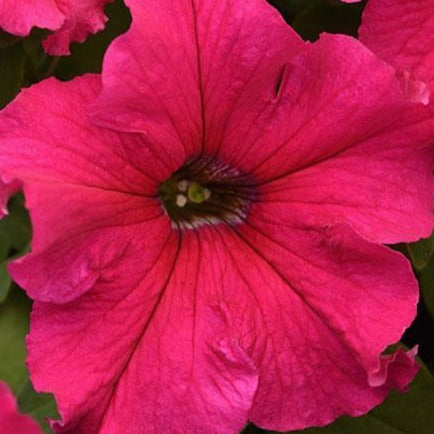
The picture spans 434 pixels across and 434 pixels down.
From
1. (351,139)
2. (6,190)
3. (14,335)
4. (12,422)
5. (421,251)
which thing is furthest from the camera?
(14,335)

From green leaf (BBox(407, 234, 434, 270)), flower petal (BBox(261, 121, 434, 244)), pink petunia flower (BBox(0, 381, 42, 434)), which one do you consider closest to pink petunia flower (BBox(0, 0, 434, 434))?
flower petal (BBox(261, 121, 434, 244))

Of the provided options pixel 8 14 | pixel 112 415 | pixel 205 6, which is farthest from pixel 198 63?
pixel 112 415

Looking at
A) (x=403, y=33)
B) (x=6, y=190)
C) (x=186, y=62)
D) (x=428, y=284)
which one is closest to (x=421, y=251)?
(x=428, y=284)

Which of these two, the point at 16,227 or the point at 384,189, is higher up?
the point at 384,189

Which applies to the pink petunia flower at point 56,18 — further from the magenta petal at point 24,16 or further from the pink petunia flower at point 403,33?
the pink petunia flower at point 403,33

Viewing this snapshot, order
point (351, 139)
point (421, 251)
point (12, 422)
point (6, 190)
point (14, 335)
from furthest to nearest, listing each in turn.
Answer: point (14, 335), point (421, 251), point (351, 139), point (6, 190), point (12, 422)

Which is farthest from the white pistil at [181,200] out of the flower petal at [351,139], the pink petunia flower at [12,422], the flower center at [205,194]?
the pink petunia flower at [12,422]

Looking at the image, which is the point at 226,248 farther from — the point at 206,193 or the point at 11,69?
the point at 11,69

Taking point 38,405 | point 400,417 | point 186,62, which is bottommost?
point 400,417
